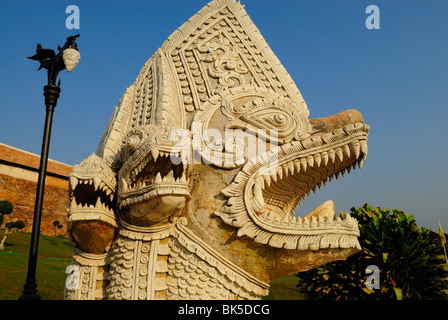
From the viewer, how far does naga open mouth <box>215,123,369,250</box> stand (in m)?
3.49

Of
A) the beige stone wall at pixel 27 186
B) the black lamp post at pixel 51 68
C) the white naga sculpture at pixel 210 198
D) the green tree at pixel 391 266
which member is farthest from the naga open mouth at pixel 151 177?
the beige stone wall at pixel 27 186

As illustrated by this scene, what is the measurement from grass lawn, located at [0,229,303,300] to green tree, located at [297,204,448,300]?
237 centimetres

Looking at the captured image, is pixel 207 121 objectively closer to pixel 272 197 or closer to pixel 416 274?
pixel 272 197

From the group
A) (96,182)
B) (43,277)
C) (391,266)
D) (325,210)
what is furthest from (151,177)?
(43,277)

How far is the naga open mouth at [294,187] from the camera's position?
137 inches

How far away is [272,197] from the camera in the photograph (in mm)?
4055

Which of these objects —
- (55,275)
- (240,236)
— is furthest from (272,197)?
(55,275)

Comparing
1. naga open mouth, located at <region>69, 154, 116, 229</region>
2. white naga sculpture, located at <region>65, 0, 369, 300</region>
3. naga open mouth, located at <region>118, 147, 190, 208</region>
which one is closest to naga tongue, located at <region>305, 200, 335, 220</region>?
white naga sculpture, located at <region>65, 0, 369, 300</region>

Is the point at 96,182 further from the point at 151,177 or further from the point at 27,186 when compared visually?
the point at 27,186

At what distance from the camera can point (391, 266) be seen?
877 cm

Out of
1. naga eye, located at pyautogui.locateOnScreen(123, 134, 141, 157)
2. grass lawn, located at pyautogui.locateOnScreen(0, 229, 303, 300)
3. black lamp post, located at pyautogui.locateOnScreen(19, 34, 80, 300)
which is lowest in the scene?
grass lawn, located at pyautogui.locateOnScreen(0, 229, 303, 300)

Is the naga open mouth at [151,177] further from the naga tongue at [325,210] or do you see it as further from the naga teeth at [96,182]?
the naga tongue at [325,210]

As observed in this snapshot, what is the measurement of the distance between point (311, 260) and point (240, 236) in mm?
742

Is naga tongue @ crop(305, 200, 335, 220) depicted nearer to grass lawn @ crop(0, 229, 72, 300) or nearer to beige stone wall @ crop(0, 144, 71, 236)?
grass lawn @ crop(0, 229, 72, 300)
